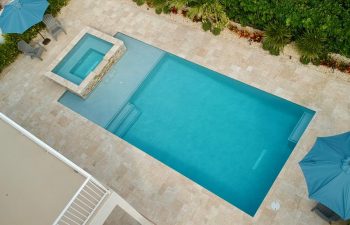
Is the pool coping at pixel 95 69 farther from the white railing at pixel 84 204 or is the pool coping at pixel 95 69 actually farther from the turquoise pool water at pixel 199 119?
the white railing at pixel 84 204

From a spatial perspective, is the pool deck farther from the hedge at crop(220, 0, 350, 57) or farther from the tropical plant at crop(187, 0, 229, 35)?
the hedge at crop(220, 0, 350, 57)

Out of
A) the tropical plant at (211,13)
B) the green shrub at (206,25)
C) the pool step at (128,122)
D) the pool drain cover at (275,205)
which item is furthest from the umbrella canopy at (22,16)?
the pool drain cover at (275,205)

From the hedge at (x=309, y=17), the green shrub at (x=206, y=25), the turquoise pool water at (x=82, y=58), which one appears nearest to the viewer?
the hedge at (x=309, y=17)

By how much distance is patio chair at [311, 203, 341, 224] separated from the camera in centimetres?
1188

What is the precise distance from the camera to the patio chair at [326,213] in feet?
39.0

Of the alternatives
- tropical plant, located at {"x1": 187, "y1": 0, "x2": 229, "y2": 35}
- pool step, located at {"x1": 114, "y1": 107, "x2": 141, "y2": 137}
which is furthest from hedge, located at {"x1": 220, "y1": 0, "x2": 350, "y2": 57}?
pool step, located at {"x1": 114, "y1": 107, "x2": 141, "y2": 137}

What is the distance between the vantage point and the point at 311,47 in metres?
15.0

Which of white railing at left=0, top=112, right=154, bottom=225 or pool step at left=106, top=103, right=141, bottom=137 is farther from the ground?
pool step at left=106, top=103, right=141, bottom=137

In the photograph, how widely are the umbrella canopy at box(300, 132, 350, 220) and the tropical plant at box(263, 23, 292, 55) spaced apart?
5754 mm

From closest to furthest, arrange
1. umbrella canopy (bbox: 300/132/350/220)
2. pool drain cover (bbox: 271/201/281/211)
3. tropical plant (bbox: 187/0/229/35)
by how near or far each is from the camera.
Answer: umbrella canopy (bbox: 300/132/350/220) → pool drain cover (bbox: 271/201/281/211) → tropical plant (bbox: 187/0/229/35)

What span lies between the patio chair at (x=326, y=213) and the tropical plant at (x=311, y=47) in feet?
20.0

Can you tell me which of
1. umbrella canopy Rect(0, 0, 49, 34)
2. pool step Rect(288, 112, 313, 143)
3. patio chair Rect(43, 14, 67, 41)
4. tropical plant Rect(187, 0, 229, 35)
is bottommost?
umbrella canopy Rect(0, 0, 49, 34)

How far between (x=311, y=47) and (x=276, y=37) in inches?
58.1

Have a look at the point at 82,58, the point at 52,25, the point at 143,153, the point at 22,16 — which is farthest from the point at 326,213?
the point at 52,25
